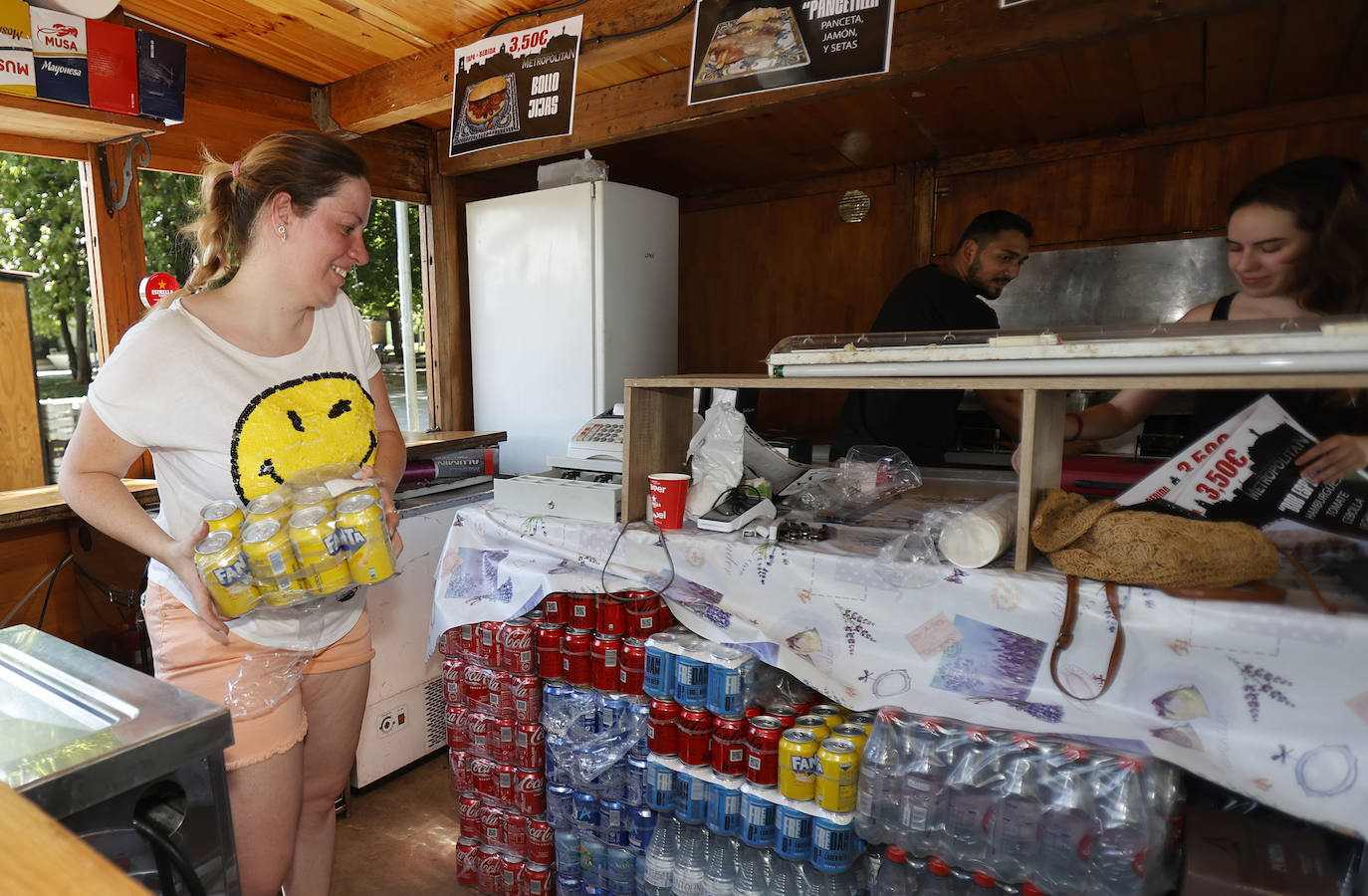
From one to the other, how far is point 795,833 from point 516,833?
2.94ft

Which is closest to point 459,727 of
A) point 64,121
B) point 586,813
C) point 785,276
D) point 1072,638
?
point 586,813

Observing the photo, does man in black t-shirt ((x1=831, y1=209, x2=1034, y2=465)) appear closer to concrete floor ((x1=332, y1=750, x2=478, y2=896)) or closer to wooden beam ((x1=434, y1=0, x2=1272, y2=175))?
wooden beam ((x1=434, y1=0, x2=1272, y2=175))

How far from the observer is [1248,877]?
3.68 ft

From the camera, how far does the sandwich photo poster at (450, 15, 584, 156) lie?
8.21ft

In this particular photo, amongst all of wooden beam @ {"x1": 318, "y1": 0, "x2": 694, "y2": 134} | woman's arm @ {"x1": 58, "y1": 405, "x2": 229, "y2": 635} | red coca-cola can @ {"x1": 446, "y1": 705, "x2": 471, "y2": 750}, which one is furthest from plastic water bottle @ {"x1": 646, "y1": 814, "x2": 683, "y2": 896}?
wooden beam @ {"x1": 318, "y1": 0, "x2": 694, "y2": 134}

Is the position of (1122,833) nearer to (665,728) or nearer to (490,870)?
(665,728)

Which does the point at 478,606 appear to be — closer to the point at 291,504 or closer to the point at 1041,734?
the point at 291,504

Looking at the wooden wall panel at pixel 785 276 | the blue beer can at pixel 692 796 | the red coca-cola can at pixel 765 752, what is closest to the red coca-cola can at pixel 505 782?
the blue beer can at pixel 692 796

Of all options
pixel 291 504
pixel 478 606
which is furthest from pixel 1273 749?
pixel 478 606

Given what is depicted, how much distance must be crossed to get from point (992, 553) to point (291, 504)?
119cm

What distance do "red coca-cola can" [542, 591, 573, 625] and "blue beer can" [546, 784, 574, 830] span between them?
429 millimetres

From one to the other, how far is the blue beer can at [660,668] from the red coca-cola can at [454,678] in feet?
2.23

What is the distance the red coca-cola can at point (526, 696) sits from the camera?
6.36ft

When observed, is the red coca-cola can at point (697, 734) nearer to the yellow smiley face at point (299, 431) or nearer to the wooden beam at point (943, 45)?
the yellow smiley face at point (299, 431)
